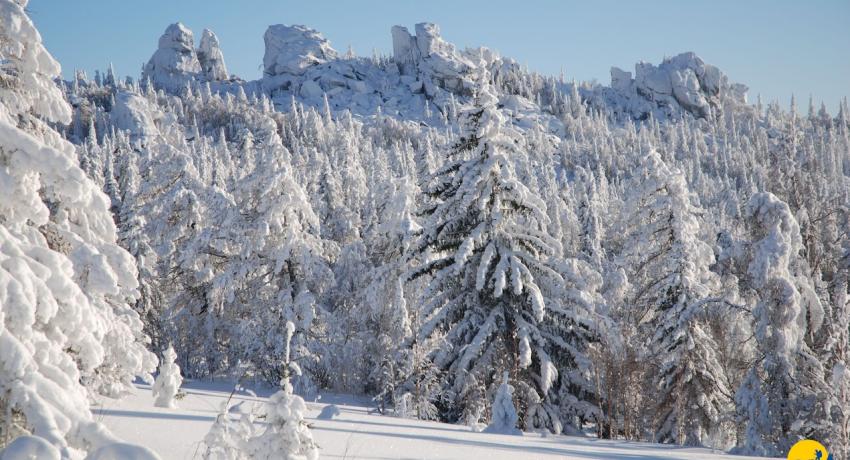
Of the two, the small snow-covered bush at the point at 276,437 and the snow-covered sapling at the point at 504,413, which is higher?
the small snow-covered bush at the point at 276,437

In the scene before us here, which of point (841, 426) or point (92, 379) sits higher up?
point (92, 379)

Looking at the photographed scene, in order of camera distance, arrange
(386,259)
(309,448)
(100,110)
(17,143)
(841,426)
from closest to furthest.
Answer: (309,448)
(17,143)
(841,426)
(386,259)
(100,110)

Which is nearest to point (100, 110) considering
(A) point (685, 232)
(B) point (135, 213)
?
(B) point (135, 213)

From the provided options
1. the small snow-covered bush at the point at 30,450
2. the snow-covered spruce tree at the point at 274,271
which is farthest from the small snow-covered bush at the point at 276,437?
the snow-covered spruce tree at the point at 274,271

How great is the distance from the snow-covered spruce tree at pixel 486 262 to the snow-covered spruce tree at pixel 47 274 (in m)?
8.94

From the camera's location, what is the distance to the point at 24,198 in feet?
16.5

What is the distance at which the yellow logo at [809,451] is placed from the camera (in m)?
10.1

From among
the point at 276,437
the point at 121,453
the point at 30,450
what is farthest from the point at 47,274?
the point at 276,437

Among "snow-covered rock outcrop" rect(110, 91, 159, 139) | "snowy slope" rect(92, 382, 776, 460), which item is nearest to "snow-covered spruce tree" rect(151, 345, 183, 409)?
"snowy slope" rect(92, 382, 776, 460)

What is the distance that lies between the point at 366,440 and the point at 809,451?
9.14 metres

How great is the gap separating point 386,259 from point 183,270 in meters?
8.88

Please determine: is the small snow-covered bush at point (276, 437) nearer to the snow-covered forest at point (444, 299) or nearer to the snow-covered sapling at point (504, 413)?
the snow-covered forest at point (444, 299)

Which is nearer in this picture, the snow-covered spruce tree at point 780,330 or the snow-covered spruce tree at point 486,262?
the snow-covered spruce tree at point 780,330

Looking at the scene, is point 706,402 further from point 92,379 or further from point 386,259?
point 92,379
